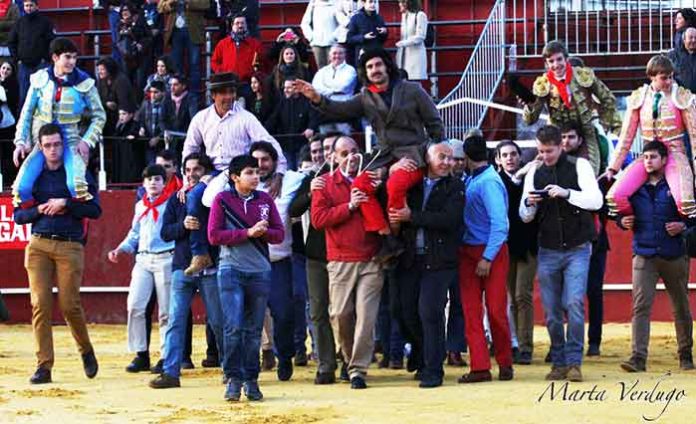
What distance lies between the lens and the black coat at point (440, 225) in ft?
43.3

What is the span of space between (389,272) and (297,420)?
2257 millimetres

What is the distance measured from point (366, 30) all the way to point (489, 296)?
26.4 feet

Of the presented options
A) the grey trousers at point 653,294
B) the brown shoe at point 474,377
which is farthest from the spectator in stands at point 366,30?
the brown shoe at point 474,377

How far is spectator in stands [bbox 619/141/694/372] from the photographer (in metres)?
14.1

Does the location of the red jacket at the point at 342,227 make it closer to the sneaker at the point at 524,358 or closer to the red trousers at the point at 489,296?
the red trousers at the point at 489,296

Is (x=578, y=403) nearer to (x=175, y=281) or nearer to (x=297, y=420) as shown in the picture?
(x=297, y=420)

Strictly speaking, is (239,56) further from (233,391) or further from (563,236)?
(233,391)

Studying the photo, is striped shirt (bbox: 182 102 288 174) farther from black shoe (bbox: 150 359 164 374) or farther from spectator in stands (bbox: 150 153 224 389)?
black shoe (bbox: 150 359 164 374)

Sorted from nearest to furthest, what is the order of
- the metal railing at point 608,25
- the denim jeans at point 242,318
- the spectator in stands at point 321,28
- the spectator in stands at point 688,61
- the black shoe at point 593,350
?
the denim jeans at point 242,318
the black shoe at point 593,350
the spectator in stands at point 688,61
the spectator in stands at point 321,28
the metal railing at point 608,25

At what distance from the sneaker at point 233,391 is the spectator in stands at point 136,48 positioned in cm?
1020

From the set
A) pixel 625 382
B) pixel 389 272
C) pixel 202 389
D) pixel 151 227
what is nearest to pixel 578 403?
pixel 625 382

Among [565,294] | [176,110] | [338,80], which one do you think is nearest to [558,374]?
[565,294]

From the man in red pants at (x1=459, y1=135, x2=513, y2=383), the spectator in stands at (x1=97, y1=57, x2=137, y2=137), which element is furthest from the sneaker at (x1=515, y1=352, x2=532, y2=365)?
the spectator in stands at (x1=97, y1=57, x2=137, y2=137)

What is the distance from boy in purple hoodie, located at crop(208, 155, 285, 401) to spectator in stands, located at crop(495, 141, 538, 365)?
109 inches
